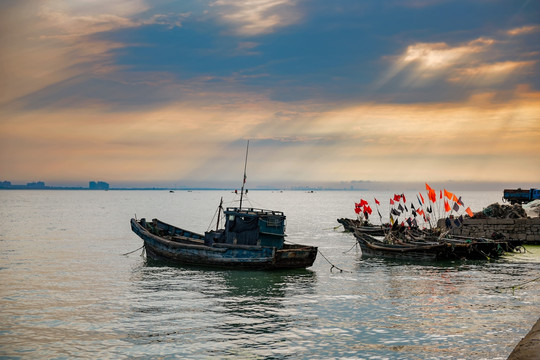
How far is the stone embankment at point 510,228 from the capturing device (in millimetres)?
46656

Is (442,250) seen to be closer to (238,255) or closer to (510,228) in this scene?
(510,228)

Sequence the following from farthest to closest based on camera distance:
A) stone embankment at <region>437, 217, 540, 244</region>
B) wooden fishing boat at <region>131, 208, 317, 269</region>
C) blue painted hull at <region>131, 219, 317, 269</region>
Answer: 1. stone embankment at <region>437, 217, 540, 244</region>
2. wooden fishing boat at <region>131, 208, 317, 269</region>
3. blue painted hull at <region>131, 219, 317, 269</region>

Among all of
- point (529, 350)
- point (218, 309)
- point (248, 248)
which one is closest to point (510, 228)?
point (248, 248)

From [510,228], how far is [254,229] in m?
28.1

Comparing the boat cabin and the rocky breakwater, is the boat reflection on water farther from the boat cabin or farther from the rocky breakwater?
the rocky breakwater

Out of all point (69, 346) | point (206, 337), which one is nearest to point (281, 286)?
point (206, 337)

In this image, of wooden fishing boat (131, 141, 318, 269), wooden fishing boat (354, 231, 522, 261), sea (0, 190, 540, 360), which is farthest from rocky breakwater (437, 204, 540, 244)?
wooden fishing boat (131, 141, 318, 269)

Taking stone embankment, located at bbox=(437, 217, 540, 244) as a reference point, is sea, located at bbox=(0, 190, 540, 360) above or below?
below

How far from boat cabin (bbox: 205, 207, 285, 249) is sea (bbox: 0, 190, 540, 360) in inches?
79.4

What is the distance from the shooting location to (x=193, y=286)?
27172 mm

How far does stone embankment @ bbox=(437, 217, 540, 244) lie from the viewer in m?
46.7

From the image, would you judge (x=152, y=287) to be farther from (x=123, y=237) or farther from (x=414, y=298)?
(x=123, y=237)

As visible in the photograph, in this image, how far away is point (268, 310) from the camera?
2152 cm

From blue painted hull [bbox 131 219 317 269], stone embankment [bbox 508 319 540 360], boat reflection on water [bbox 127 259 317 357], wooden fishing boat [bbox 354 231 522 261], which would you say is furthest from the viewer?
wooden fishing boat [bbox 354 231 522 261]
